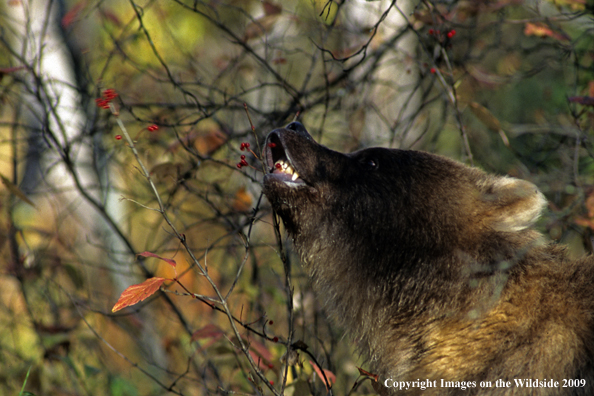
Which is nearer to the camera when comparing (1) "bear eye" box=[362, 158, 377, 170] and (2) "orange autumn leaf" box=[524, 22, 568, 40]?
(1) "bear eye" box=[362, 158, 377, 170]

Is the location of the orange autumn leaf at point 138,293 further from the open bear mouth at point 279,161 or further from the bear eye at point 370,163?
the bear eye at point 370,163

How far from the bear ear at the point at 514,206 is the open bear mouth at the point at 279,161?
1009 millimetres

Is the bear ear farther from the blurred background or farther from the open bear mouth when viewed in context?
the open bear mouth

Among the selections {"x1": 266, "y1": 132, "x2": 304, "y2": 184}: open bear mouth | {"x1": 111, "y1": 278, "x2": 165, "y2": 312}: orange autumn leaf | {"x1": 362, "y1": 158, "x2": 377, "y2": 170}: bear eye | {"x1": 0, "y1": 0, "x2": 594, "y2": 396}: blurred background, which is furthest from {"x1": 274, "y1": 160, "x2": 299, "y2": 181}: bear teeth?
{"x1": 111, "y1": 278, "x2": 165, "y2": 312}: orange autumn leaf

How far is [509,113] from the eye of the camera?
27.9 feet

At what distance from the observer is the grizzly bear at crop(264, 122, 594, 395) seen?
2332 mm

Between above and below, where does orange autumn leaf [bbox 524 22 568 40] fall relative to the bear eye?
above

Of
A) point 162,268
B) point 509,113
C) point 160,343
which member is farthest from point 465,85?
point 162,268

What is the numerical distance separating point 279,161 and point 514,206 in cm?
123

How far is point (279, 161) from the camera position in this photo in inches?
110

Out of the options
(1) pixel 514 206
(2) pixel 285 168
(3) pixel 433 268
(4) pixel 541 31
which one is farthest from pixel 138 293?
(4) pixel 541 31

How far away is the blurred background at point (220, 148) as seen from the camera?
11.2 feet

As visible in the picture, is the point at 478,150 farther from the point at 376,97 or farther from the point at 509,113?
the point at 509,113

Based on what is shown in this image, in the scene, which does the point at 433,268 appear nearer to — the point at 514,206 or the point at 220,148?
the point at 514,206
